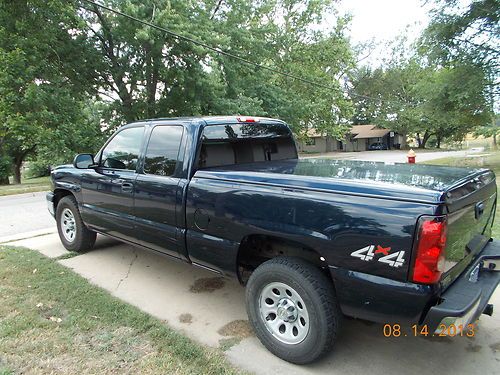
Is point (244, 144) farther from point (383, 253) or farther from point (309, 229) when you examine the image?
point (383, 253)

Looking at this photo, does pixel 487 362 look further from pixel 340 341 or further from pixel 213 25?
pixel 213 25

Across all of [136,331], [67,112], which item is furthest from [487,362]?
[67,112]

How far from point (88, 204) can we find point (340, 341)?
353 cm

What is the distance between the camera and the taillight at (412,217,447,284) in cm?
210

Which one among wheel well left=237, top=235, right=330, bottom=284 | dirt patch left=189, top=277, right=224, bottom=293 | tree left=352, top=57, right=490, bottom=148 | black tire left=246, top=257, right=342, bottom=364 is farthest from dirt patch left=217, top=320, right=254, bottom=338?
tree left=352, top=57, right=490, bottom=148

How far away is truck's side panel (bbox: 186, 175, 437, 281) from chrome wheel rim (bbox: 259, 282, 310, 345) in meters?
0.40

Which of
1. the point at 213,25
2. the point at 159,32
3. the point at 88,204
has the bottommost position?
the point at 88,204

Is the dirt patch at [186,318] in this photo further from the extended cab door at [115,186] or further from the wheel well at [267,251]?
the extended cab door at [115,186]

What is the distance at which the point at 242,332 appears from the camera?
3.24 m

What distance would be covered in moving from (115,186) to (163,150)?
2.83 feet

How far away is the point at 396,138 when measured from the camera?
62312 mm

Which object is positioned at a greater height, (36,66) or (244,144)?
(36,66)

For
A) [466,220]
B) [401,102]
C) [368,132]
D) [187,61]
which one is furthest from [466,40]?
[368,132]

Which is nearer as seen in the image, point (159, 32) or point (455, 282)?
point (455, 282)
